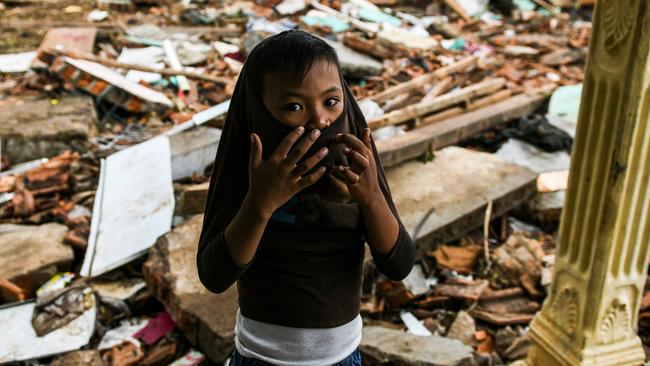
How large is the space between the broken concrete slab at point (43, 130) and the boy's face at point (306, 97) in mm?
4938

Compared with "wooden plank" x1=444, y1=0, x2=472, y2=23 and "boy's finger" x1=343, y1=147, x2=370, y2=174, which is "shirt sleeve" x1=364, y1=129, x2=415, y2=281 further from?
"wooden plank" x1=444, y1=0, x2=472, y2=23

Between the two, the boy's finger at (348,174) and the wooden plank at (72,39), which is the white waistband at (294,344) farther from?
the wooden plank at (72,39)

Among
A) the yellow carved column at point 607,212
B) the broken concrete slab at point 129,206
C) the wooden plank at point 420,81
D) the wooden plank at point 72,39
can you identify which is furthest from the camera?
the wooden plank at point 72,39

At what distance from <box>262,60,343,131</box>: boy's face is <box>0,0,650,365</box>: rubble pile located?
198 cm

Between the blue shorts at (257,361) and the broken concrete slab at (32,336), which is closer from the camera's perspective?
the blue shorts at (257,361)

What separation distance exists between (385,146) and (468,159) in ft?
2.72

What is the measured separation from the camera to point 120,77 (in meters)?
6.74

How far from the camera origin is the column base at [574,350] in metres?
2.66

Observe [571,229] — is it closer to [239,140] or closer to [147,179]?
[239,140]

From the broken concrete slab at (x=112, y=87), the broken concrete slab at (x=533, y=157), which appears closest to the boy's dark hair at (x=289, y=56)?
the broken concrete slab at (x=533, y=157)

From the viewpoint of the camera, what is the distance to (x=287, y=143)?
4.32 feet

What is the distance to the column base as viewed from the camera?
→ 2.66m

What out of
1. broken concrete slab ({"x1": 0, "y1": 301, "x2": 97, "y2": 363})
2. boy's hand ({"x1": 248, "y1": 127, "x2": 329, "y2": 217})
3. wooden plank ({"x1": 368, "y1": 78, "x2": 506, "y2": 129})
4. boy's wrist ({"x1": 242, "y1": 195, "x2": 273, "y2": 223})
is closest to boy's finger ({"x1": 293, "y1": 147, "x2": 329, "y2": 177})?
boy's hand ({"x1": 248, "y1": 127, "x2": 329, "y2": 217})

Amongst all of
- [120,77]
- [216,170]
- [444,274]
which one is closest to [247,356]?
[216,170]
